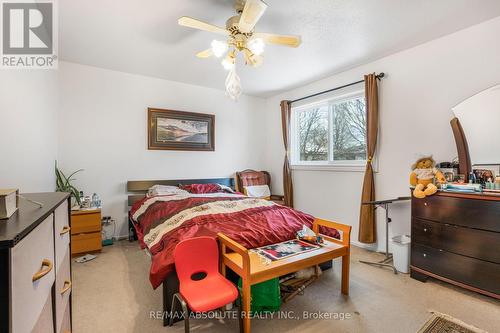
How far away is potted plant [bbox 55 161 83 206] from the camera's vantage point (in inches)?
124

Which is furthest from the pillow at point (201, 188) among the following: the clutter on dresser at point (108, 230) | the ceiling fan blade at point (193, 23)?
the ceiling fan blade at point (193, 23)

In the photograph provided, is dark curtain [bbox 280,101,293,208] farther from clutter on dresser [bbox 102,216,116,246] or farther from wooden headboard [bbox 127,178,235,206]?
clutter on dresser [bbox 102,216,116,246]

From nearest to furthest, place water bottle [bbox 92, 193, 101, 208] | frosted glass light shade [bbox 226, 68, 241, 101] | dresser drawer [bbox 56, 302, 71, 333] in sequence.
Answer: dresser drawer [bbox 56, 302, 71, 333] → frosted glass light shade [bbox 226, 68, 241, 101] → water bottle [bbox 92, 193, 101, 208]

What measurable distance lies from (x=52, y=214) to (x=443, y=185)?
309cm

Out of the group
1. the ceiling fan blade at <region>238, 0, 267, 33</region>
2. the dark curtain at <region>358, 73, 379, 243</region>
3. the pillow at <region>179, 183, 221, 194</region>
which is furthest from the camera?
the pillow at <region>179, 183, 221, 194</region>

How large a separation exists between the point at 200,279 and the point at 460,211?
241 cm

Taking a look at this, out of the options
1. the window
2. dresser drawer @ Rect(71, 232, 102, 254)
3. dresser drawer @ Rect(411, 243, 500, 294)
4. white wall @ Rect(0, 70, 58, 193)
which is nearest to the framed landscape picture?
white wall @ Rect(0, 70, 58, 193)

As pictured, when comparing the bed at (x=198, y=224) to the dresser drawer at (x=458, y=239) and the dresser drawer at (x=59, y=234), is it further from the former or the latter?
the dresser drawer at (x=458, y=239)

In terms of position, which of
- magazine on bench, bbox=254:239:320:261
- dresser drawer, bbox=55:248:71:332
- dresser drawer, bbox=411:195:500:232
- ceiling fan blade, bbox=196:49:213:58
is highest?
ceiling fan blade, bbox=196:49:213:58

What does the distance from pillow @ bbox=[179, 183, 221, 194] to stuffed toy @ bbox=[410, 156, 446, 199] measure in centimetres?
282

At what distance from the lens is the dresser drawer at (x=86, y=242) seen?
3.11m

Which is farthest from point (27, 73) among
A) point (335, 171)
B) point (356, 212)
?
point (356, 212)

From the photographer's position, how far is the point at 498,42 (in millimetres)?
2369

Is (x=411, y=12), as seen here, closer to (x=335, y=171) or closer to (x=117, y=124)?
(x=335, y=171)
